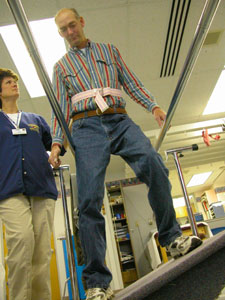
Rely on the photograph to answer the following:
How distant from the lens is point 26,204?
1.55 metres

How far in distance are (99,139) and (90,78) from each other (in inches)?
13.6

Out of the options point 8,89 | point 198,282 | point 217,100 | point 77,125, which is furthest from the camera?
point 217,100

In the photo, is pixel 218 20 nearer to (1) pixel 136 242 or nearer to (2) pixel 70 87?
(2) pixel 70 87

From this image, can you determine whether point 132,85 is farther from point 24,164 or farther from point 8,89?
point 8,89

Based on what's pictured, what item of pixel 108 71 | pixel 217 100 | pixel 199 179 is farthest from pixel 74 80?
pixel 199 179

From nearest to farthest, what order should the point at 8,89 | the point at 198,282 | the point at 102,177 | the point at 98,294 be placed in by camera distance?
the point at 198,282 → the point at 98,294 → the point at 102,177 → the point at 8,89

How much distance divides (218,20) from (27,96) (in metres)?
3.04

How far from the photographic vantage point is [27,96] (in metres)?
4.68

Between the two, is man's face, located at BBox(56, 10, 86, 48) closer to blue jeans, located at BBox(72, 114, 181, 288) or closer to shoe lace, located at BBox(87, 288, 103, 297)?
blue jeans, located at BBox(72, 114, 181, 288)

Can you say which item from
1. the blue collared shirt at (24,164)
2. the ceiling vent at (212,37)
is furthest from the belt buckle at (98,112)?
the ceiling vent at (212,37)

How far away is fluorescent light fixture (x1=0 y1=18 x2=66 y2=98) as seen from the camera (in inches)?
132

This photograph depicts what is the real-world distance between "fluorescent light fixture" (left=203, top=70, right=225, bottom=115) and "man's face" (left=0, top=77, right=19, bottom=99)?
4.18 m

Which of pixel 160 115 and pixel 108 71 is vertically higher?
pixel 108 71

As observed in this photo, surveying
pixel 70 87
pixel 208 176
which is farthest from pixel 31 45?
pixel 208 176
